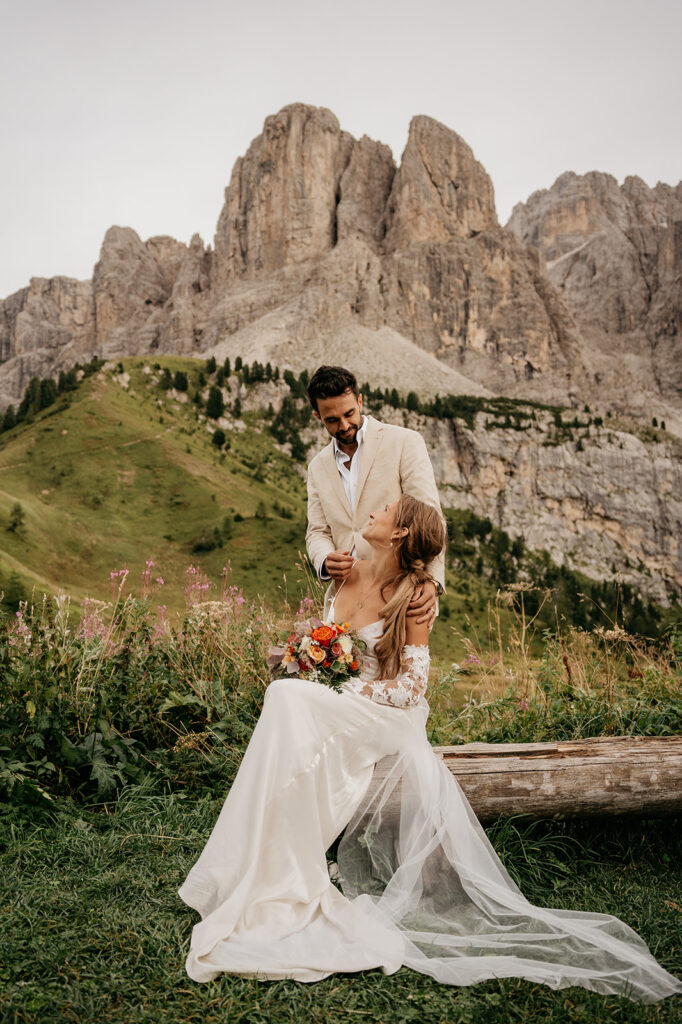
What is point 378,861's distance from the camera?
3803 millimetres

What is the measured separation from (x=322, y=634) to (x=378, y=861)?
1.34 m

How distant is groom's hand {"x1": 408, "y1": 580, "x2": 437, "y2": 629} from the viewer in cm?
415

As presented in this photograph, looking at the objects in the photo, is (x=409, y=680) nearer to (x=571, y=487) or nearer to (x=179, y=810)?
(x=179, y=810)

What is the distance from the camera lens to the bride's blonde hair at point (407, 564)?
13.6ft

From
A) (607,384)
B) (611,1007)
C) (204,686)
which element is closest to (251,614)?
(204,686)

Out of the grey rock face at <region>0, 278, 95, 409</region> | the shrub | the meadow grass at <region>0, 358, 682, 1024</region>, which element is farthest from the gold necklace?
the grey rock face at <region>0, 278, 95, 409</region>

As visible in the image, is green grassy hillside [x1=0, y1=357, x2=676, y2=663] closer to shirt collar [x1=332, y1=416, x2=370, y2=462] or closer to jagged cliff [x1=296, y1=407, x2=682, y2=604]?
shirt collar [x1=332, y1=416, x2=370, y2=462]

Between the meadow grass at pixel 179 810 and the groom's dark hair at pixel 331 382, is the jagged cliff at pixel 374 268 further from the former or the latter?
the groom's dark hair at pixel 331 382

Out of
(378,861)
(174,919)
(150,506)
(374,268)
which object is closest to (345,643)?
(378,861)

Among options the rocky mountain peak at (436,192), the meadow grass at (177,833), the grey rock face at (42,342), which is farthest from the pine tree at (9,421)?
the grey rock face at (42,342)

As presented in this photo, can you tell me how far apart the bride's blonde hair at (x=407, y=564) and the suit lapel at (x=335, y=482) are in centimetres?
86

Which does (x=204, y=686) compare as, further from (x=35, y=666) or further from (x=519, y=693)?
(x=519, y=693)

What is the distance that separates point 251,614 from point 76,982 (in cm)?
411

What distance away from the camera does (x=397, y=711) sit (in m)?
4.03
